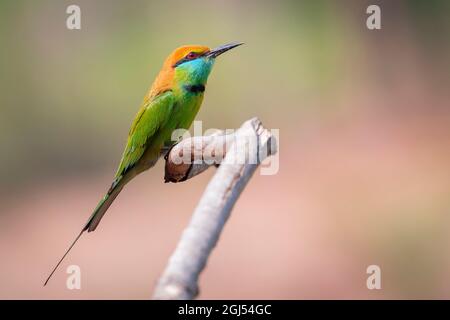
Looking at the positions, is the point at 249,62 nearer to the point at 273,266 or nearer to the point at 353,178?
the point at 353,178

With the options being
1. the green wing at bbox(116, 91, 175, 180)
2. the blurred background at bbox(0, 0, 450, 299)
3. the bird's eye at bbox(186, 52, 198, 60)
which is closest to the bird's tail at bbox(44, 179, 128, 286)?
the green wing at bbox(116, 91, 175, 180)

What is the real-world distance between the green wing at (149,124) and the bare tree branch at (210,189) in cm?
76

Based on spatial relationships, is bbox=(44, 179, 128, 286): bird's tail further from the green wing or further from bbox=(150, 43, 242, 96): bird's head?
bbox=(150, 43, 242, 96): bird's head

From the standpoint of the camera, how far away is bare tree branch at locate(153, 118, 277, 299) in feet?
3.64

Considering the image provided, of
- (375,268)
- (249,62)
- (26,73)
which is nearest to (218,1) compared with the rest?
(249,62)

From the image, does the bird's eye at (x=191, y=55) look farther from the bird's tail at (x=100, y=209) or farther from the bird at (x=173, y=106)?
the bird's tail at (x=100, y=209)

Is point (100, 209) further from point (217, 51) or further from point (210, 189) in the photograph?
point (210, 189)

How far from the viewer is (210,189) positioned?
1.36 meters

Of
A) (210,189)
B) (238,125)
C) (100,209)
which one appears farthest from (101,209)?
(238,125)

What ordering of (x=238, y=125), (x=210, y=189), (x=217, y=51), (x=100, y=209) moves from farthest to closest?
(x=238, y=125) → (x=217, y=51) → (x=100, y=209) → (x=210, y=189)

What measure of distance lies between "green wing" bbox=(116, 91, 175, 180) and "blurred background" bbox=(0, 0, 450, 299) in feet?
7.46

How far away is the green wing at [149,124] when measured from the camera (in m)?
2.84

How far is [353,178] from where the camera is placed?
6.25 meters

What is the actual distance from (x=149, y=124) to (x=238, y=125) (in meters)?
3.31
